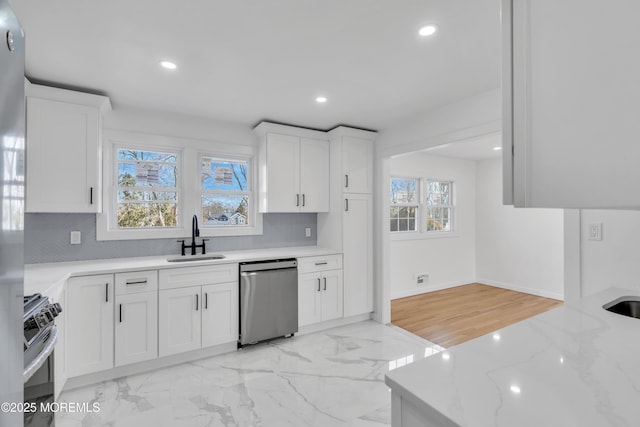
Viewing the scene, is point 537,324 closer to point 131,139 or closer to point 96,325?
point 96,325

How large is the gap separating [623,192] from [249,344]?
3.31 metres

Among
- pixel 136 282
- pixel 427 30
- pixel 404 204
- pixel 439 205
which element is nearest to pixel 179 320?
pixel 136 282

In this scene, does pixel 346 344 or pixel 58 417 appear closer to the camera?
pixel 58 417

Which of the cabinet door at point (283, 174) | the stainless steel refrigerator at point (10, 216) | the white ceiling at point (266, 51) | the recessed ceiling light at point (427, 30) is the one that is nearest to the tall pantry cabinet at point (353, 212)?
the cabinet door at point (283, 174)

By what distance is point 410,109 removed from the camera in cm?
313

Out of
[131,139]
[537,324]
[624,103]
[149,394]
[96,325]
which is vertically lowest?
[149,394]

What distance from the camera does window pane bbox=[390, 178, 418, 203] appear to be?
5.07 metres

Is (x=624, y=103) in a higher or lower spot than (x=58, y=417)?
higher

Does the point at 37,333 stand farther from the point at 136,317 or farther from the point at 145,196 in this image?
the point at 145,196

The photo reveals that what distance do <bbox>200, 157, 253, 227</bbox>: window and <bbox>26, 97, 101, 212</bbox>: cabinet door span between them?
1.07 meters

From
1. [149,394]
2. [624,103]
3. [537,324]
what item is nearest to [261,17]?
[624,103]

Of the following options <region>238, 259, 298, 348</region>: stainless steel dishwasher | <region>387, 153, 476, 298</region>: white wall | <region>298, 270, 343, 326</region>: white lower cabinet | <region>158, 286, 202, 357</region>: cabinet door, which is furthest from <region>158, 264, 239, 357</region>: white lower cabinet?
<region>387, 153, 476, 298</region>: white wall

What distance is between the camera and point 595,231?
2.04 metres

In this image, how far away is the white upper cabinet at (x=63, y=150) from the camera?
2.43 m
